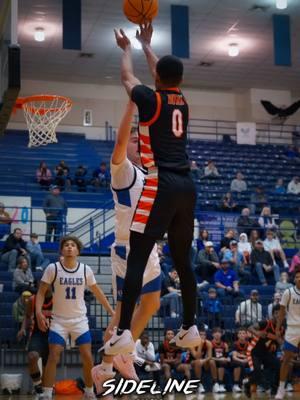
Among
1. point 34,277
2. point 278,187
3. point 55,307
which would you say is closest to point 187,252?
point 55,307

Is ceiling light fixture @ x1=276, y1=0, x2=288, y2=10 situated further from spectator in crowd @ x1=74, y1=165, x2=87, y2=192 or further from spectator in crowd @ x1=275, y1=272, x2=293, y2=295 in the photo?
spectator in crowd @ x1=74, y1=165, x2=87, y2=192

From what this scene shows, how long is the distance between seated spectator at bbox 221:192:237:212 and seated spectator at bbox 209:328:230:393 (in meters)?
7.78

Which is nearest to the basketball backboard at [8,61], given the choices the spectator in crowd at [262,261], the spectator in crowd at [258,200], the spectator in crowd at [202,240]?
the spectator in crowd at [202,240]

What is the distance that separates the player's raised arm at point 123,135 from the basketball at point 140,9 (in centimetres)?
80

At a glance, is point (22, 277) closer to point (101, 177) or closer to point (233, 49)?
point (101, 177)

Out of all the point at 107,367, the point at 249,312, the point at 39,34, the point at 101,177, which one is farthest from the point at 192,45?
the point at 107,367

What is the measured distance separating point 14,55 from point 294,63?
57.6 feet

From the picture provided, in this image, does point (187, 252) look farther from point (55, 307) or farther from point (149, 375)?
point (149, 375)

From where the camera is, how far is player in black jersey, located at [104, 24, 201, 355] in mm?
5117

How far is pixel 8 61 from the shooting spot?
397 inches

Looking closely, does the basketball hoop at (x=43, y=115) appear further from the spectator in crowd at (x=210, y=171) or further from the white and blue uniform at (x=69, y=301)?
the spectator in crowd at (x=210, y=171)

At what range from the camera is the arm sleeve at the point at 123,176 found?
6013 mm

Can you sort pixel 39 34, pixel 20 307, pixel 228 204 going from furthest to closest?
1. pixel 39 34
2. pixel 228 204
3. pixel 20 307

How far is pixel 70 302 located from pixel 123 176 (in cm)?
374
